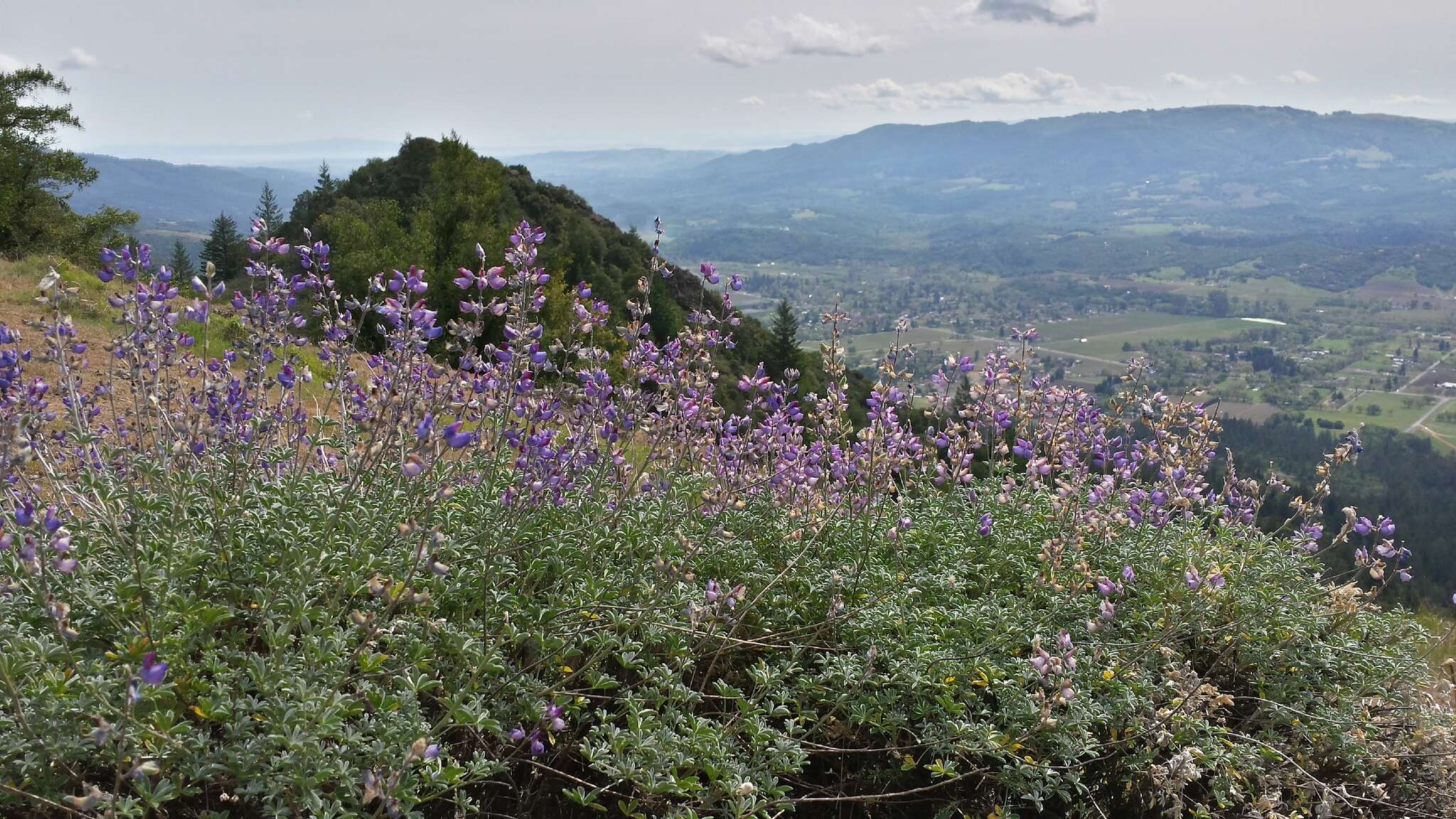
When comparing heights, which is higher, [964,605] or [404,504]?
[404,504]

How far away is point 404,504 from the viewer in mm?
4434

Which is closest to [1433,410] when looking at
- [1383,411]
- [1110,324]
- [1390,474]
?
[1383,411]

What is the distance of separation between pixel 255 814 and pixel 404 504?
5.07 feet

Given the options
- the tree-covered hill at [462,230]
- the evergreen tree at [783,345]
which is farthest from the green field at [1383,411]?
the tree-covered hill at [462,230]

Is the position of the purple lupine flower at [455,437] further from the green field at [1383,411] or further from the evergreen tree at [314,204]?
the green field at [1383,411]

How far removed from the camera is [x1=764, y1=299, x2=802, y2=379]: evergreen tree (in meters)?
47.5

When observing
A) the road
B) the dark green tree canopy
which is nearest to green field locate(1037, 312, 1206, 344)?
the road

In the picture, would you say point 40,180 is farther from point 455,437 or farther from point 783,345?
point 455,437

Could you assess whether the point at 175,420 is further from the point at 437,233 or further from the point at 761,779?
the point at 437,233

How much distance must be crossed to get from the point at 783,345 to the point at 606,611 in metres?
47.4

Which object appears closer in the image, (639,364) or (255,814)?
(255,814)

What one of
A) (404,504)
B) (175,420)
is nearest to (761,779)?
(404,504)

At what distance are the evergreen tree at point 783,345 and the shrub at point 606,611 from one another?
132ft

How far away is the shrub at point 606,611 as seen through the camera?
10.1 feet
